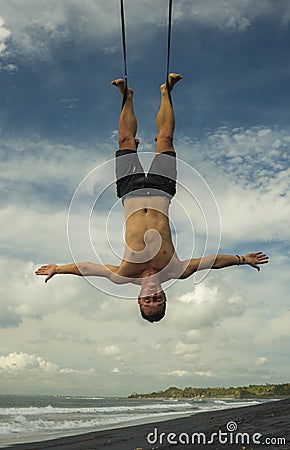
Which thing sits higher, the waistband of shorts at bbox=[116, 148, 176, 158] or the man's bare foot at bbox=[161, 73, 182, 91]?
the man's bare foot at bbox=[161, 73, 182, 91]

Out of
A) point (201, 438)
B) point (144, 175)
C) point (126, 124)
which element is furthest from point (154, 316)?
point (201, 438)

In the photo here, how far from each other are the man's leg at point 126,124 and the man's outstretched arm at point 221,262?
200cm

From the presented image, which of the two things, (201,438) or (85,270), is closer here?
(85,270)

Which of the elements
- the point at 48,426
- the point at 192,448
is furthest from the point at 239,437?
the point at 48,426

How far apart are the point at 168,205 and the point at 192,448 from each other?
786 centimetres

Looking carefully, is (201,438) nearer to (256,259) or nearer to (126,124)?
(256,259)

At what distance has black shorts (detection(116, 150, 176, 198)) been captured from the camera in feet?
24.0

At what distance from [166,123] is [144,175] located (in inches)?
35.7

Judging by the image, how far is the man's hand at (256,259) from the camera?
719cm

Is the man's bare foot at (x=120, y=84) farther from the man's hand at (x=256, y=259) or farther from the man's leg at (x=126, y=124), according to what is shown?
the man's hand at (x=256, y=259)

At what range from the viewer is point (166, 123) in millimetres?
7637

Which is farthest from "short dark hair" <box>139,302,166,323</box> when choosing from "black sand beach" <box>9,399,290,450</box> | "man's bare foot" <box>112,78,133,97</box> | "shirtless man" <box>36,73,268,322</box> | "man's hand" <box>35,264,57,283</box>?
"black sand beach" <box>9,399,290,450</box>

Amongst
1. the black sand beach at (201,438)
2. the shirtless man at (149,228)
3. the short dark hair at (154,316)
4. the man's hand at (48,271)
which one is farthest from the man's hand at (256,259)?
the black sand beach at (201,438)

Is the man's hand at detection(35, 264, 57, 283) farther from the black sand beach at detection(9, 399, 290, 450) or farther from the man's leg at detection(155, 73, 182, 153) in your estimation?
the black sand beach at detection(9, 399, 290, 450)
